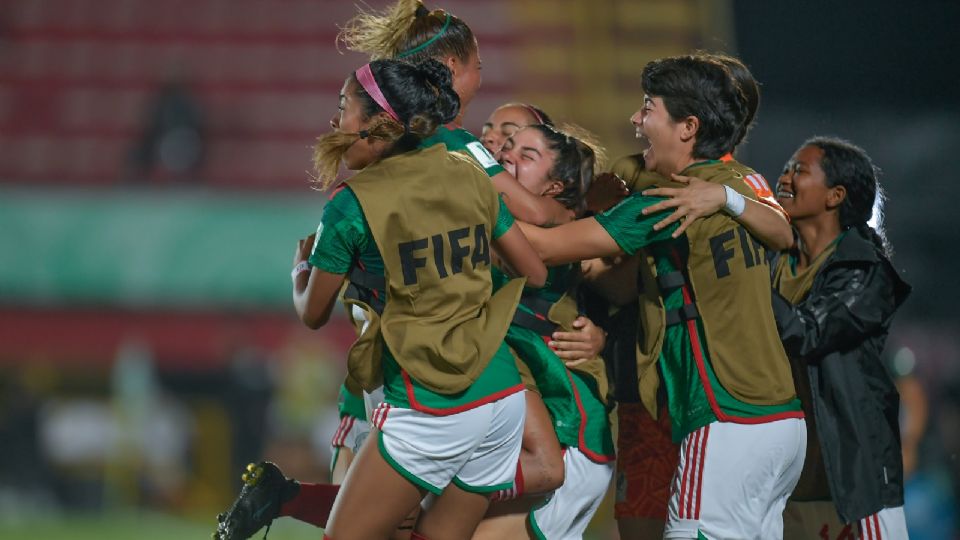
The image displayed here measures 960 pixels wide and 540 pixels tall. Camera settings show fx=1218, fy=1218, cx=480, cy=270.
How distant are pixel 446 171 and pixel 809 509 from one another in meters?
1.57

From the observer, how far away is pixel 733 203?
9.62 ft

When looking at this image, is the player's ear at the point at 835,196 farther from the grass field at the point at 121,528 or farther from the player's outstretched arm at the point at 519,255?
the grass field at the point at 121,528

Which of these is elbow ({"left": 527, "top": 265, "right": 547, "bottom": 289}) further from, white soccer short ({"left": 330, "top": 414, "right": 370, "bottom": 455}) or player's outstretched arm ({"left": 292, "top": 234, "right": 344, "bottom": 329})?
white soccer short ({"left": 330, "top": 414, "right": 370, "bottom": 455})

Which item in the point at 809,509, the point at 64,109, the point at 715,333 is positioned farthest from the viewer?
the point at 64,109

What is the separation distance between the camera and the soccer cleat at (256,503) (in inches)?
126

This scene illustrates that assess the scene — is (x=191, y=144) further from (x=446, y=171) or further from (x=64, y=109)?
(x=446, y=171)

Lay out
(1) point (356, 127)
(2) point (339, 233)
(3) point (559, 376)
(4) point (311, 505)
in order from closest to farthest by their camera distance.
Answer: (2) point (339, 233) → (1) point (356, 127) → (3) point (559, 376) → (4) point (311, 505)

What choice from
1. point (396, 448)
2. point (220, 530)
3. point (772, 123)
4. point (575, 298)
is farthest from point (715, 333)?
point (772, 123)

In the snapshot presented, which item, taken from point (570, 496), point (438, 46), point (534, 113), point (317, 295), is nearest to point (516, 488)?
point (570, 496)

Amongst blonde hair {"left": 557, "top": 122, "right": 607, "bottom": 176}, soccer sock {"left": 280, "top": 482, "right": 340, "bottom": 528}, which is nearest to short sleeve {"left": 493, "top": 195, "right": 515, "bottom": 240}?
blonde hair {"left": 557, "top": 122, "right": 607, "bottom": 176}

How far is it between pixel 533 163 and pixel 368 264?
2.62 ft

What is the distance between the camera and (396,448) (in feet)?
8.75

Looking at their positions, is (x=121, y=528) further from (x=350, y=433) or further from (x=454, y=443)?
(x=454, y=443)

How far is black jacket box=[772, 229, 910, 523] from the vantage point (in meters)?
3.21
